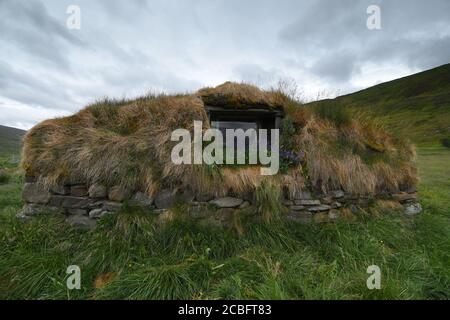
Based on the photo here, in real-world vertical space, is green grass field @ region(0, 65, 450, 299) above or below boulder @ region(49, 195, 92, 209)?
below

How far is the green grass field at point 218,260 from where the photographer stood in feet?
9.51

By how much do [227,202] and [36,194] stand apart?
355cm

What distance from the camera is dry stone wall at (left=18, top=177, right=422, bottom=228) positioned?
4.05 m

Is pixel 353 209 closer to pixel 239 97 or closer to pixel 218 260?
pixel 218 260

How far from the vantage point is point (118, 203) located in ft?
13.2

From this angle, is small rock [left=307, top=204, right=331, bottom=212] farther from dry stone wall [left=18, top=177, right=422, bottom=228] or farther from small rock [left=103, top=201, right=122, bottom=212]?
small rock [left=103, top=201, right=122, bottom=212]

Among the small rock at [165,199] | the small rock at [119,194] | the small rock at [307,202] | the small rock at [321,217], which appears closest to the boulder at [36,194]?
the small rock at [119,194]

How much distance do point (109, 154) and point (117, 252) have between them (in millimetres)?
1744

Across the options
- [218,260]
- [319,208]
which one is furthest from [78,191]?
[319,208]

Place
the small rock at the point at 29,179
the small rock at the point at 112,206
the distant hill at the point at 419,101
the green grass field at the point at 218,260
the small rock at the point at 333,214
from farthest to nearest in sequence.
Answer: the distant hill at the point at 419,101 → the small rock at the point at 333,214 → the small rock at the point at 29,179 → the small rock at the point at 112,206 → the green grass field at the point at 218,260

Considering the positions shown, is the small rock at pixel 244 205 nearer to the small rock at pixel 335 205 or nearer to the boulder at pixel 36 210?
the small rock at pixel 335 205

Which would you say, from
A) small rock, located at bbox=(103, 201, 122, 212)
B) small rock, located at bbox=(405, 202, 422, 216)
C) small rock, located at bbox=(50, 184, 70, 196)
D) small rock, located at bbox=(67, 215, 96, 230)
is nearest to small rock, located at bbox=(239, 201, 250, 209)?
small rock, located at bbox=(103, 201, 122, 212)

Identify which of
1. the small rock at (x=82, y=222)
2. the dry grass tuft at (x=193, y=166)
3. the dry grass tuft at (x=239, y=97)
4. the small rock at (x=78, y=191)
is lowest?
the small rock at (x=82, y=222)

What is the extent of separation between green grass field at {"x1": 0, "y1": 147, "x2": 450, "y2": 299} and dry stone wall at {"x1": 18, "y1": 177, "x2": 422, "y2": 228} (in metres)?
0.19
